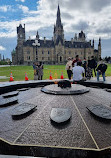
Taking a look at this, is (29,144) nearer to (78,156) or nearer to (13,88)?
(78,156)

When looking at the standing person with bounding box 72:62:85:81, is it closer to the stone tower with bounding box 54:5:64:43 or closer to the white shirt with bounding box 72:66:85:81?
the white shirt with bounding box 72:66:85:81

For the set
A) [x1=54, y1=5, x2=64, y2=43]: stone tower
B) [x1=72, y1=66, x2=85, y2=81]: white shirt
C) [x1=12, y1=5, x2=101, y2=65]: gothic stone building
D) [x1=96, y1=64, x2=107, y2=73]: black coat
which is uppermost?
[x1=54, y1=5, x2=64, y2=43]: stone tower

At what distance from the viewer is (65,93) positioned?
367cm

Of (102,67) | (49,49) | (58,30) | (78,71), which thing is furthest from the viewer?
(58,30)

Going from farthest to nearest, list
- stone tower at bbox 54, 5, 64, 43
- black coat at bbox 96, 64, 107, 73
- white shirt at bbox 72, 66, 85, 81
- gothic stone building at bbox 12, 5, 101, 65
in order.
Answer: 1. stone tower at bbox 54, 5, 64, 43
2. gothic stone building at bbox 12, 5, 101, 65
3. black coat at bbox 96, 64, 107, 73
4. white shirt at bbox 72, 66, 85, 81

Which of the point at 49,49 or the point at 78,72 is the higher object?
the point at 49,49

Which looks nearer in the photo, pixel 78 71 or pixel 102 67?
pixel 78 71

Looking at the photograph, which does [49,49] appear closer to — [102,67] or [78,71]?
[102,67]

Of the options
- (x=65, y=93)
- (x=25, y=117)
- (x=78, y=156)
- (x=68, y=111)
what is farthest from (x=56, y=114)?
(x=65, y=93)

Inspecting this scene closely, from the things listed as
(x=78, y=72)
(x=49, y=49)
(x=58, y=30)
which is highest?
(x=58, y=30)

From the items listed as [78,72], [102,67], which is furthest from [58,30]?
[78,72]

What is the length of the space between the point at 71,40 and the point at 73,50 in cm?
691

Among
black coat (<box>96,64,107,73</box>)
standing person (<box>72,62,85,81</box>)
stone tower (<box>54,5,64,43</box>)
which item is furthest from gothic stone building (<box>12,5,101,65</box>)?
standing person (<box>72,62,85,81</box>)

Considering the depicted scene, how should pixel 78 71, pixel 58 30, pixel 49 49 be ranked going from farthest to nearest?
pixel 58 30, pixel 49 49, pixel 78 71
